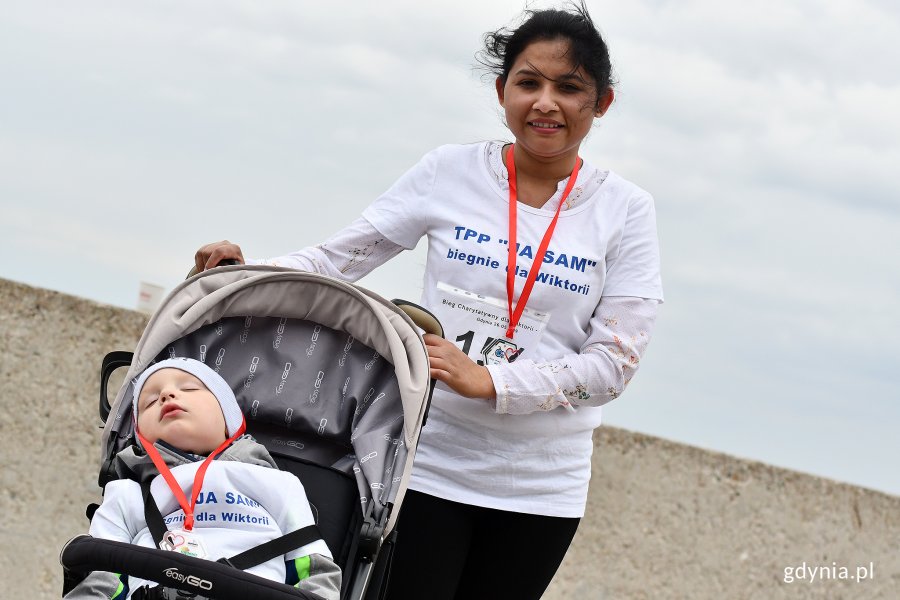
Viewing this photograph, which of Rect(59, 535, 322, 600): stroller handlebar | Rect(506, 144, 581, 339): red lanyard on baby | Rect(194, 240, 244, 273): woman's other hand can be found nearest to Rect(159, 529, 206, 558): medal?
Rect(59, 535, 322, 600): stroller handlebar

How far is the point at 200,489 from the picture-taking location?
2.02m

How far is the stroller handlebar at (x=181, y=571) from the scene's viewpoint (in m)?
1.74

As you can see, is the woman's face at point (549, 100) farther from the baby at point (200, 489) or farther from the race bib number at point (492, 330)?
the baby at point (200, 489)

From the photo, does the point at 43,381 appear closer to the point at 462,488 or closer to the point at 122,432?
the point at 122,432

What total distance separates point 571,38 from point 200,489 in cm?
111

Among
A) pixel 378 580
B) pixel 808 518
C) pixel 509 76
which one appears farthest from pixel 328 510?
pixel 808 518

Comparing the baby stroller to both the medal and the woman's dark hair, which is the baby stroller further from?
the woman's dark hair

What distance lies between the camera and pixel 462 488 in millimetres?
2270

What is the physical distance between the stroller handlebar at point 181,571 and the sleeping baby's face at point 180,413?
0.35m

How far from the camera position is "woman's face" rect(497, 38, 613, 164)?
2.18 metres

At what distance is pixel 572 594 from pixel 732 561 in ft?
2.01

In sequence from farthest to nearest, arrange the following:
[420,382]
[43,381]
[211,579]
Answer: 1. [43,381]
2. [420,382]
3. [211,579]

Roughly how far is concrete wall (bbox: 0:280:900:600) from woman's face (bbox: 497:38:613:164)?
7.13 feet

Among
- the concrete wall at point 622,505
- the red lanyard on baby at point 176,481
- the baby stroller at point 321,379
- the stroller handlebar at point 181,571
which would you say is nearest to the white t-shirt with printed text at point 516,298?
the baby stroller at point 321,379
